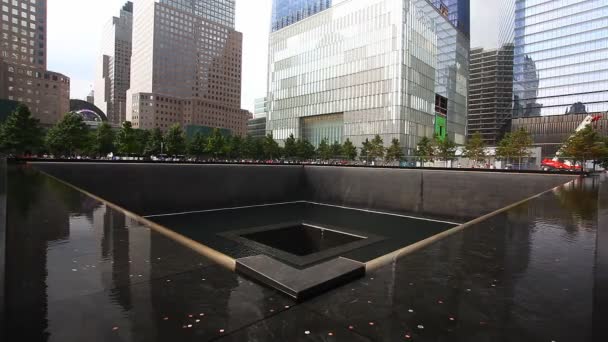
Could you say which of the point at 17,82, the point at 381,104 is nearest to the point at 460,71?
the point at 381,104

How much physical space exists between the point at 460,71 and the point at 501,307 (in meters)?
93.3

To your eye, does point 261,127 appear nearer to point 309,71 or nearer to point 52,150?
point 309,71

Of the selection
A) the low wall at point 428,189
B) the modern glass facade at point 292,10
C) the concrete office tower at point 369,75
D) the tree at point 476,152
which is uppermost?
the modern glass facade at point 292,10

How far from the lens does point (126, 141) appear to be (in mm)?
45125

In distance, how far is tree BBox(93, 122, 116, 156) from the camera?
44075 millimetres

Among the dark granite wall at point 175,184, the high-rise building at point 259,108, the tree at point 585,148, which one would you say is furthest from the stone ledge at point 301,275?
the high-rise building at point 259,108

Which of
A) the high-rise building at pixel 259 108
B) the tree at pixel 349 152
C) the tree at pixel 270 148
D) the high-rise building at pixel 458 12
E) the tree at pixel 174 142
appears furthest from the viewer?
the high-rise building at pixel 259 108

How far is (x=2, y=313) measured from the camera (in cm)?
249

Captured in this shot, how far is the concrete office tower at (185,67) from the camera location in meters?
124

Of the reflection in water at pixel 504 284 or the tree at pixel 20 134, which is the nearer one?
the reflection in water at pixel 504 284

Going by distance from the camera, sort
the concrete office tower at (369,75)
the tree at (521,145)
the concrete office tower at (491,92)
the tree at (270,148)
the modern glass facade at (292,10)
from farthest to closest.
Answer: the concrete office tower at (491,92), the modern glass facade at (292,10), the tree at (270,148), the concrete office tower at (369,75), the tree at (521,145)

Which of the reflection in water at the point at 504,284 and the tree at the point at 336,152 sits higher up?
the tree at the point at 336,152

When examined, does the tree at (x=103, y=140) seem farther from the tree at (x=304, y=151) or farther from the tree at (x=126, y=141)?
the tree at (x=304, y=151)

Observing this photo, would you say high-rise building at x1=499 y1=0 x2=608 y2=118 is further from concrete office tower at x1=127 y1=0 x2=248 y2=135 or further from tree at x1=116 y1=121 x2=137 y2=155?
concrete office tower at x1=127 y1=0 x2=248 y2=135
